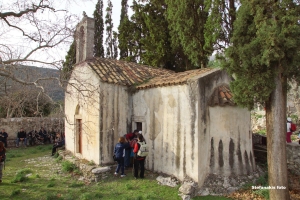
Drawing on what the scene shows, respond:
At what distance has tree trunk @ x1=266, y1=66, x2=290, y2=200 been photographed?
648cm

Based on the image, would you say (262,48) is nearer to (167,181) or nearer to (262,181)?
(262,181)

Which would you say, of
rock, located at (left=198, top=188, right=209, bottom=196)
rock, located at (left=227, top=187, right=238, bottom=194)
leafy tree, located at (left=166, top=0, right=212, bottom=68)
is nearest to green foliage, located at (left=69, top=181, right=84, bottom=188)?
rock, located at (left=198, top=188, right=209, bottom=196)

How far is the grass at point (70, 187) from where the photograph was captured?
6977 mm

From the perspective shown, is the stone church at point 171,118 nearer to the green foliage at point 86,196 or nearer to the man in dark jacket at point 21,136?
the green foliage at point 86,196

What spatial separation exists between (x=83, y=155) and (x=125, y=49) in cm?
1192

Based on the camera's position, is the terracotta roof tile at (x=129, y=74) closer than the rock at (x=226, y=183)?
No

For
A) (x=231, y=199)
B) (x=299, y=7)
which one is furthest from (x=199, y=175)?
(x=299, y=7)

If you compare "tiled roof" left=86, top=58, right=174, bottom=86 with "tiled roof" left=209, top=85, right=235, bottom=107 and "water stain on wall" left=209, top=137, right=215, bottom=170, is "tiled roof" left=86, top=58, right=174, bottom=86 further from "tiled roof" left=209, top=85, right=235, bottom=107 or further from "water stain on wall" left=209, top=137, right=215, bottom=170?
"water stain on wall" left=209, top=137, right=215, bottom=170

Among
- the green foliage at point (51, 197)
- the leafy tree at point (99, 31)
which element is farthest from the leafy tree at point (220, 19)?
the leafy tree at point (99, 31)

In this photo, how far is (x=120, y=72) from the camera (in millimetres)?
10586

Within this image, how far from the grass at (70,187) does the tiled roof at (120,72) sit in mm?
3727

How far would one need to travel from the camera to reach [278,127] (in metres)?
6.51

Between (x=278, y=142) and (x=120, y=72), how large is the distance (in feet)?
22.4

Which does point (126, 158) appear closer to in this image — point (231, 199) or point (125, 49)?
point (231, 199)
